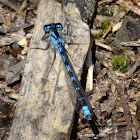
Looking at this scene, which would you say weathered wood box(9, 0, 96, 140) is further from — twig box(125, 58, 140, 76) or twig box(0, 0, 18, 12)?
twig box(0, 0, 18, 12)

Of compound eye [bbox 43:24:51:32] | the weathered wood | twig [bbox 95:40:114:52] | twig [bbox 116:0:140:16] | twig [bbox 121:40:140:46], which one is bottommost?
the weathered wood

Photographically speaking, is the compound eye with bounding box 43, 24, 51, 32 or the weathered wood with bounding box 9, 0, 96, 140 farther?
the compound eye with bounding box 43, 24, 51, 32

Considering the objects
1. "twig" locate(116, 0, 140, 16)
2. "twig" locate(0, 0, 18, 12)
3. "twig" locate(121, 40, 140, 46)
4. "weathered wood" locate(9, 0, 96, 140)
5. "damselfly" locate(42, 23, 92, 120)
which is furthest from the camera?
"twig" locate(0, 0, 18, 12)

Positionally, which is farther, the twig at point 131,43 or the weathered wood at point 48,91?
the twig at point 131,43

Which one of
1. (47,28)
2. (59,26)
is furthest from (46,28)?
(59,26)

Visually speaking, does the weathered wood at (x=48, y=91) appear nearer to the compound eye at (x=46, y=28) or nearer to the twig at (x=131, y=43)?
the compound eye at (x=46, y=28)

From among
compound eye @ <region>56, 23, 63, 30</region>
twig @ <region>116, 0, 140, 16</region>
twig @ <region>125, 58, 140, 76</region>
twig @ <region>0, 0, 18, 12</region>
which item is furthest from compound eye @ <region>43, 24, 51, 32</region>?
twig @ <region>116, 0, 140, 16</region>

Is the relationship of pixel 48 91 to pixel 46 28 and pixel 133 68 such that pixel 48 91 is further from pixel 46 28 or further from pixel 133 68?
pixel 133 68

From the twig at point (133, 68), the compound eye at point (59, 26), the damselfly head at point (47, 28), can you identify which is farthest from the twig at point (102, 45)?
the damselfly head at point (47, 28)

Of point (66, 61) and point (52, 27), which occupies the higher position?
point (52, 27)

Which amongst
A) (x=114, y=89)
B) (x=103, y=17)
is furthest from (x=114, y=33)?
(x=114, y=89)
